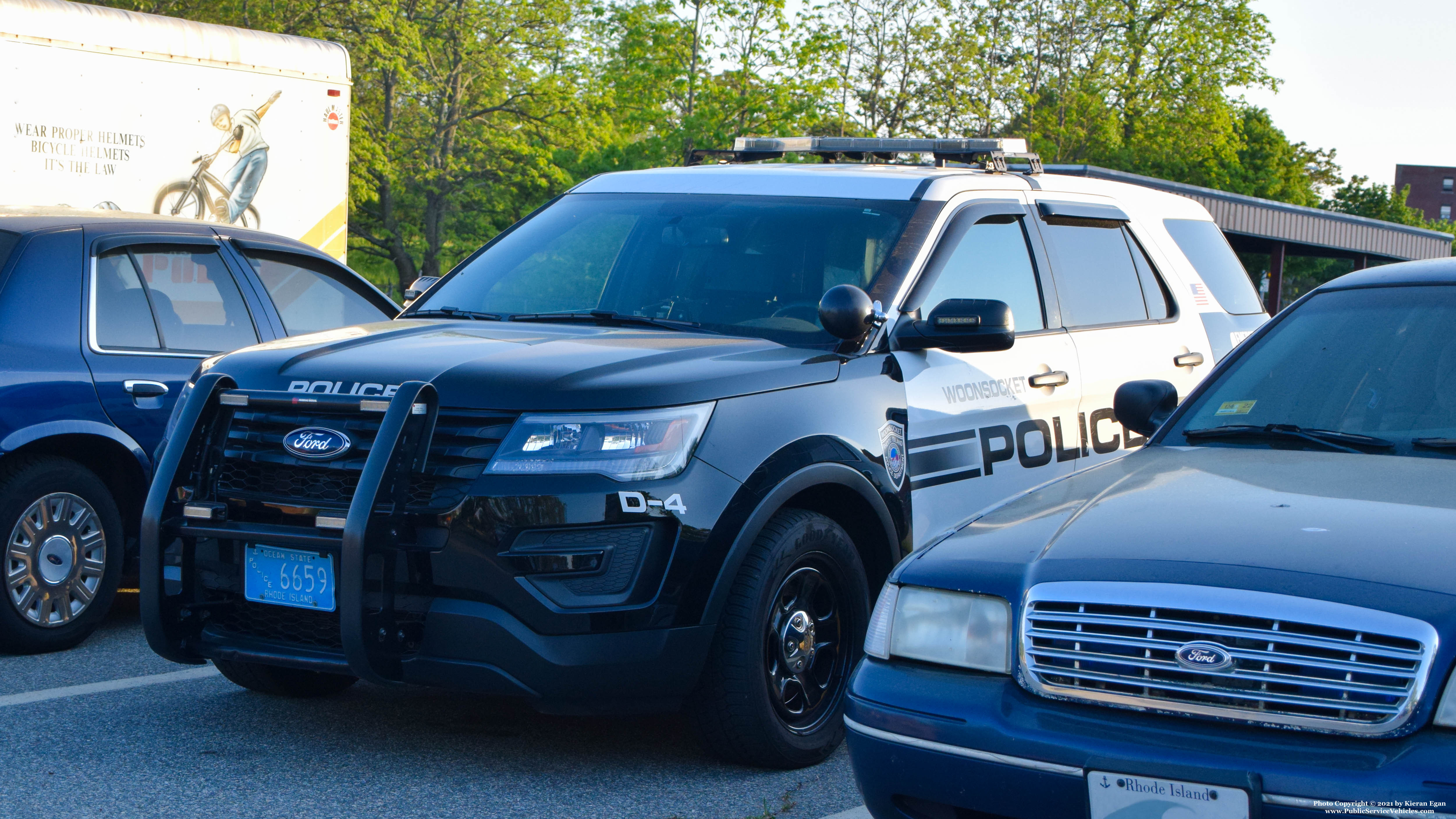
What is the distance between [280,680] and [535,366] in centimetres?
180

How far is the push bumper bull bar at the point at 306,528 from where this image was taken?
394cm

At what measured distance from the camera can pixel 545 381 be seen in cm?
408

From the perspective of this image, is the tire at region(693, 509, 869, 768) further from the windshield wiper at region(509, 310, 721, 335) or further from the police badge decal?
the windshield wiper at region(509, 310, 721, 335)

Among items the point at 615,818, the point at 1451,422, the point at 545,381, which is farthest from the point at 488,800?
the point at 1451,422

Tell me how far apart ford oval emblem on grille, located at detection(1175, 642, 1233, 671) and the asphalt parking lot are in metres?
1.56

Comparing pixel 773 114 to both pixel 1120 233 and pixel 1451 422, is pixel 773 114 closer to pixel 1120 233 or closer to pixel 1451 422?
pixel 1120 233

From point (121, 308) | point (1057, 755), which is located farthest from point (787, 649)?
point (121, 308)

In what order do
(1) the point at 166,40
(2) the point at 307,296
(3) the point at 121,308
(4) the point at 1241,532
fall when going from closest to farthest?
(4) the point at 1241,532, (3) the point at 121,308, (2) the point at 307,296, (1) the point at 166,40

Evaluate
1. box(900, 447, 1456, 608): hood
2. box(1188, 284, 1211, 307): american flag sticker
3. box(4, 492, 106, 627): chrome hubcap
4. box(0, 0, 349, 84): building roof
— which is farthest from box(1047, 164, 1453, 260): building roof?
box(900, 447, 1456, 608): hood

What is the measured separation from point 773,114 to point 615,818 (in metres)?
32.0

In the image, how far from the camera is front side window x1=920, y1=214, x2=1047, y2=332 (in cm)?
530

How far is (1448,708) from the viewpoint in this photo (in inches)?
102

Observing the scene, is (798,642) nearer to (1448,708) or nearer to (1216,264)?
(1448,708)

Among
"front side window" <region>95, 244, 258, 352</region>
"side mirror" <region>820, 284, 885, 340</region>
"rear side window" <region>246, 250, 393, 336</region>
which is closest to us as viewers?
"side mirror" <region>820, 284, 885, 340</region>
